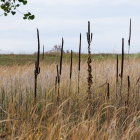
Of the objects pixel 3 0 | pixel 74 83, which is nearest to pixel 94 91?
pixel 74 83

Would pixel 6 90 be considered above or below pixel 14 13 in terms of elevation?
below

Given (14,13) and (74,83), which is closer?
(74,83)

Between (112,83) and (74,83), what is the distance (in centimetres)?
87

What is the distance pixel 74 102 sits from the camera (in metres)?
7.59

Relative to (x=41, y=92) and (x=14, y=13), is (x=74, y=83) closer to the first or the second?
(x=41, y=92)

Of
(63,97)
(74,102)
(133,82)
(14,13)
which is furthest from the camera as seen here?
(14,13)

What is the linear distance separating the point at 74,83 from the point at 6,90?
1466mm

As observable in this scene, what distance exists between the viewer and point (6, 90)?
8477mm

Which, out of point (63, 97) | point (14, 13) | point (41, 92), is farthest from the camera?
point (14, 13)

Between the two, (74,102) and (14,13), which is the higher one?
(14,13)

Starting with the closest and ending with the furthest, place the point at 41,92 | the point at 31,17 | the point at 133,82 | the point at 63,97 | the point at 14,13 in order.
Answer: the point at 63,97 → the point at 41,92 → the point at 133,82 → the point at 31,17 → the point at 14,13

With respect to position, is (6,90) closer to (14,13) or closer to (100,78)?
(100,78)

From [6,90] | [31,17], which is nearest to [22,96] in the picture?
[6,90]

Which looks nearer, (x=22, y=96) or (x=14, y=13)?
(x=22, y=96)
